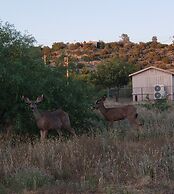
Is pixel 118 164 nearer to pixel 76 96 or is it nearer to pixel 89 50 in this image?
pixel 76 96

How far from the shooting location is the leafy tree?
71688mm

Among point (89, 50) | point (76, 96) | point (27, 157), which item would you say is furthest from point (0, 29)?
→ point (89, 50)

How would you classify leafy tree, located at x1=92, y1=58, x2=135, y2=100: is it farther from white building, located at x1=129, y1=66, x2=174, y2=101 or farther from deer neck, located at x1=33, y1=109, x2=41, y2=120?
deer neck, located at x1=33, y1=109, x2=41, y2=120

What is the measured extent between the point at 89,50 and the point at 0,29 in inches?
3639

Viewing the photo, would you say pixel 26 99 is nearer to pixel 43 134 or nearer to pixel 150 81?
pixel 43 134

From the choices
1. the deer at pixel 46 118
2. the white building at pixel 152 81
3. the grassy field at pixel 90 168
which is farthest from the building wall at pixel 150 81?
the grassy field at pixel 90 168

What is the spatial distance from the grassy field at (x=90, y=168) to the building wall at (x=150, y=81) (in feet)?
177

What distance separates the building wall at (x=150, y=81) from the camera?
221 ft

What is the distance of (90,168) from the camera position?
10945mm

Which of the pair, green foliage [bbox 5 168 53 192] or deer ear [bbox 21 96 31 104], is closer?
green foliage [bbox 5 168 53 192]

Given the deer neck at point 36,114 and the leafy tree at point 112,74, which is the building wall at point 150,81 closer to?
the leafy tree at point 112,74

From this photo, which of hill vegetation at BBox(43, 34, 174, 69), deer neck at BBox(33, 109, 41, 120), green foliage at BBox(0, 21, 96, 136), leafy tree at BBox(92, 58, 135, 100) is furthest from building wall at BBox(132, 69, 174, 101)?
deer neck at BBox(33, 109, 41, 120)

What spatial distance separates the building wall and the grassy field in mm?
54049

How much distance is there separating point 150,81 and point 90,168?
58.8 metres
